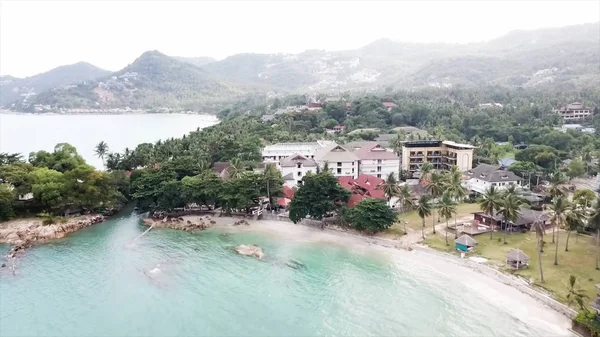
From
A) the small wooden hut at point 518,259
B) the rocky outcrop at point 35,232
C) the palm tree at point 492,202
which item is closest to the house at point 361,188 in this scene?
the palm tree at point 492,202

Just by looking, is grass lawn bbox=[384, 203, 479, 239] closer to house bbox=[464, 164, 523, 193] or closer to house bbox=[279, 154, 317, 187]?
house bbox=[464, 164, 523, 193]

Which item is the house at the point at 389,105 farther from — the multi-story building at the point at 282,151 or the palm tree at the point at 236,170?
the palm tree at the point at 236,170

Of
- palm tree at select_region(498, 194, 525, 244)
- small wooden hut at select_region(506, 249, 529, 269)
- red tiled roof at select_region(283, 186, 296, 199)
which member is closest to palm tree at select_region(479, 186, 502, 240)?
palm tree at select_region(498, 194, 525, 244)

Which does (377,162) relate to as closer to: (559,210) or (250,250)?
(250,250)

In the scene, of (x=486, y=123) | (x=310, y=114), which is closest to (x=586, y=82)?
(x=486, y=123)

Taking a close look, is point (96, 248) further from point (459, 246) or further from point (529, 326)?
point (529, 326)

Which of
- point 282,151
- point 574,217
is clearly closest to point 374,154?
point 282,151
